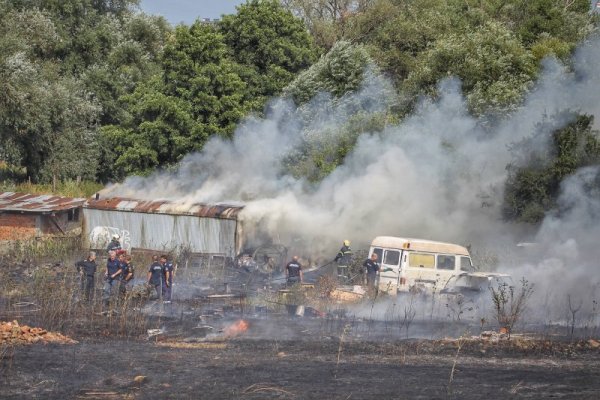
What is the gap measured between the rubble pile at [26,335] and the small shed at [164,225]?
1211 cm

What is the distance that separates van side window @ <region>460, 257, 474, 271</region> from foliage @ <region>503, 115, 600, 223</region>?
2546mm

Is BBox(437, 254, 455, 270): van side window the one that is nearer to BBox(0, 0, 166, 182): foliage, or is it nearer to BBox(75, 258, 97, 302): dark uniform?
BBox(75, 258, 97, 302): dark uniform

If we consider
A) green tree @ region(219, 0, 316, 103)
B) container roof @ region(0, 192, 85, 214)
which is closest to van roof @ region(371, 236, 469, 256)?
container roof @ region(0, 192, 85, 214)

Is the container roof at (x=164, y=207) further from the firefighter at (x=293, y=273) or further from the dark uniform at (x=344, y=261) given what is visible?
the firefighter at (x=293, y=273)

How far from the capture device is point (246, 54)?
40.1m

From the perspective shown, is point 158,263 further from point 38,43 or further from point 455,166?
point 38,43

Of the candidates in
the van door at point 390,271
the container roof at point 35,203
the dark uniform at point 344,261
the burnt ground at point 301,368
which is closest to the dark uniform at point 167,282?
the burnt ground at point 301,368

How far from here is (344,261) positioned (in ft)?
77.5

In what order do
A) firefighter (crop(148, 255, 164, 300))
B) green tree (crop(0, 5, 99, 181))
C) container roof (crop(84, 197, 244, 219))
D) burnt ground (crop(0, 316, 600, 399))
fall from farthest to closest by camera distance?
green tree (crop(0, 5, 99, 181))
container roof (crop(84, 197, 244, 219))
firefighter (crop(148, 255, 164, 300))
burnt ground (crop(0, 316, 600, 399))

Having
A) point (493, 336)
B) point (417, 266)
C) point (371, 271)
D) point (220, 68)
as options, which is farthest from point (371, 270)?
point (220, 68)

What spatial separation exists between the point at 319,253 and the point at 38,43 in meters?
26.4

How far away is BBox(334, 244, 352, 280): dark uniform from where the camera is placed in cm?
2314

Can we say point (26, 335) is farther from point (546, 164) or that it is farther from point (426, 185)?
point (546, 164)

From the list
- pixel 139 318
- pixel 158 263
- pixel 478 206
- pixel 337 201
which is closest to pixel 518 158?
pixel 478 206
